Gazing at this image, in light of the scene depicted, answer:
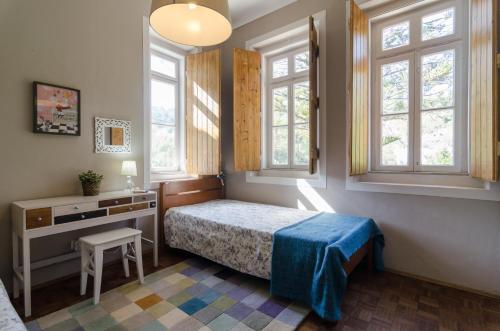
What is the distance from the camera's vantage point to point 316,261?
6.12 ft

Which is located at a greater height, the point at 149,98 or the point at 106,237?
the point at 149,98

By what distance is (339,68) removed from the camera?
2850 mm

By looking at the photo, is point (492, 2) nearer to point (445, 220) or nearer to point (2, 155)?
point (445, 220)

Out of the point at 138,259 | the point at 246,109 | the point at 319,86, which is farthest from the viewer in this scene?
the point at 246,109

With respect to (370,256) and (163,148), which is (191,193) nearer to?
(163,148)

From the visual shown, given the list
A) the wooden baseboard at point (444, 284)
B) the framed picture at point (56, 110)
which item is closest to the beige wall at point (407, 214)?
the wooden baseboard at point (444, 284)

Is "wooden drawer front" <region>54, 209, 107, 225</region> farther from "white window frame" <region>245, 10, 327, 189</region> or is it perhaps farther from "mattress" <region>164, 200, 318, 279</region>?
"white window frame" <region>245, 10, 327, 189</region>

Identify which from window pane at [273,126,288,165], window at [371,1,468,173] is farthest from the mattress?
window at [371,1,468,173]

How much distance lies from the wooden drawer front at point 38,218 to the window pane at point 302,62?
3.07 m

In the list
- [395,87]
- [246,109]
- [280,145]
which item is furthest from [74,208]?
[395,87]

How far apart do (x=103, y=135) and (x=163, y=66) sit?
1.45m

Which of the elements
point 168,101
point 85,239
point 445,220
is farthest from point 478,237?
point 168,101

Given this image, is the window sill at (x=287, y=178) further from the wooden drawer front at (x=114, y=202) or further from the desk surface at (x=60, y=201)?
the wooden drawer front at (x=114, y=202)

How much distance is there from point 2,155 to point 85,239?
975mm
